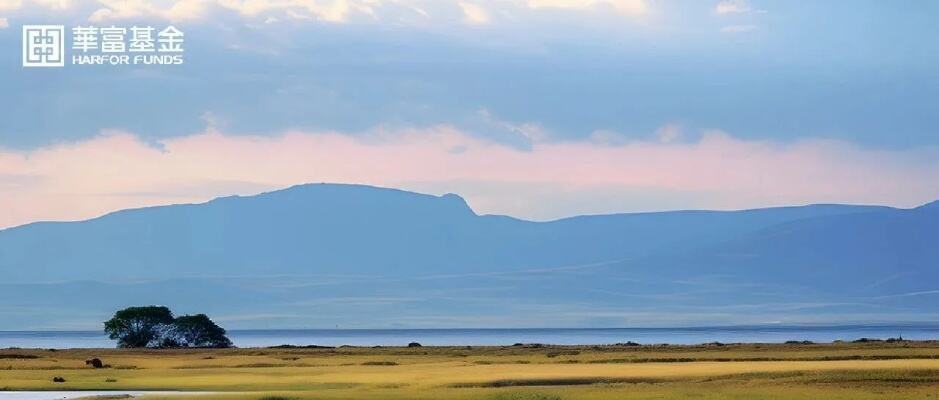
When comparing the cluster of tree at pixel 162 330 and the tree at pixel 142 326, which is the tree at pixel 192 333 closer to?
the cluster of tree at pixel 162 330

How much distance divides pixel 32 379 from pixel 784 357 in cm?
4036

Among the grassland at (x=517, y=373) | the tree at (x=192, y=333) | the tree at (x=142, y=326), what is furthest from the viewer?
the tree at (x=142, y=326)

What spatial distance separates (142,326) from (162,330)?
5.21 ft

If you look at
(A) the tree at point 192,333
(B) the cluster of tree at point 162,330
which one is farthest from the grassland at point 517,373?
(A) the tree at point 192,333

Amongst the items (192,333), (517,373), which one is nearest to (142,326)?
(192,333)

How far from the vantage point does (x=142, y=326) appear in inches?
4855

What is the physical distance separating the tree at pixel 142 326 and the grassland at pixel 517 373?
45.0 feet

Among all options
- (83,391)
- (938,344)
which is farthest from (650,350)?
(83,391)

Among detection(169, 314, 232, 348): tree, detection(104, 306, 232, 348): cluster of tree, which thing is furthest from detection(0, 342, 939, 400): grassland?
detection(169, 314, 232, 348): tree

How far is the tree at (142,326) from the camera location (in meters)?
123

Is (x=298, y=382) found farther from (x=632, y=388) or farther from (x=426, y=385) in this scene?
(x=632, y=388)

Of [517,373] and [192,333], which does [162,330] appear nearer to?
[192,333]

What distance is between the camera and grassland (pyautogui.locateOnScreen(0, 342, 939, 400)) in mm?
60562

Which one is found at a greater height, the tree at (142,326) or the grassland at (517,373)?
the tree at (142,326)
